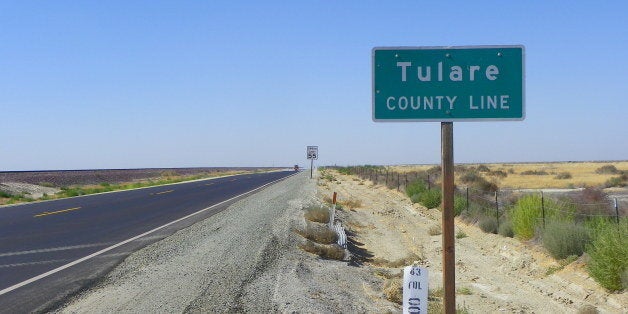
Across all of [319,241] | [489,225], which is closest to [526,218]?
[489,225]

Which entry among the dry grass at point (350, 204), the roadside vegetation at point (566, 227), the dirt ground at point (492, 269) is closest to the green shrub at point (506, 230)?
the roadside vegetation at point (566, 227)

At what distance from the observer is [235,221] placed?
20.8 meters

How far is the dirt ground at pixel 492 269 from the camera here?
12.3 m

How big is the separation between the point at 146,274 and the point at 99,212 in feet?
51.0

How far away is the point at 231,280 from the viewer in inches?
424

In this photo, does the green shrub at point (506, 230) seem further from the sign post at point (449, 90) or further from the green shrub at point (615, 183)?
the green shrub at point (615, 183)

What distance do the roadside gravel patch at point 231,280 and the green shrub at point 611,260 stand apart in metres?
4.14

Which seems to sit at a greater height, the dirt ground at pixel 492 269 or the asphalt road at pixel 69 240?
the asphalt road at pixel 69 240

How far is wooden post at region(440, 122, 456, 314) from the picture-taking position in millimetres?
5805

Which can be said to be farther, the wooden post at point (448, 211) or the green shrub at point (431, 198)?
the green shrub at point (431, 198)

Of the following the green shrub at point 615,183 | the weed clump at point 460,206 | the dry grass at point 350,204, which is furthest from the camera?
the green shrub at point 615,183

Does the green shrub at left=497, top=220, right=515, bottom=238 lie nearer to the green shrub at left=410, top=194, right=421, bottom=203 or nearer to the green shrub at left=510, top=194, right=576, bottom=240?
the green shrub at left=510, top=194, right=576, bottom=240

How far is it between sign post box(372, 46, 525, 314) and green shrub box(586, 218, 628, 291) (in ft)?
25.0

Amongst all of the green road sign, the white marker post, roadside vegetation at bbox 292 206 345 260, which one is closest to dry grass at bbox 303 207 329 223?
roadside vegetation at bbox 292 206 345 260
